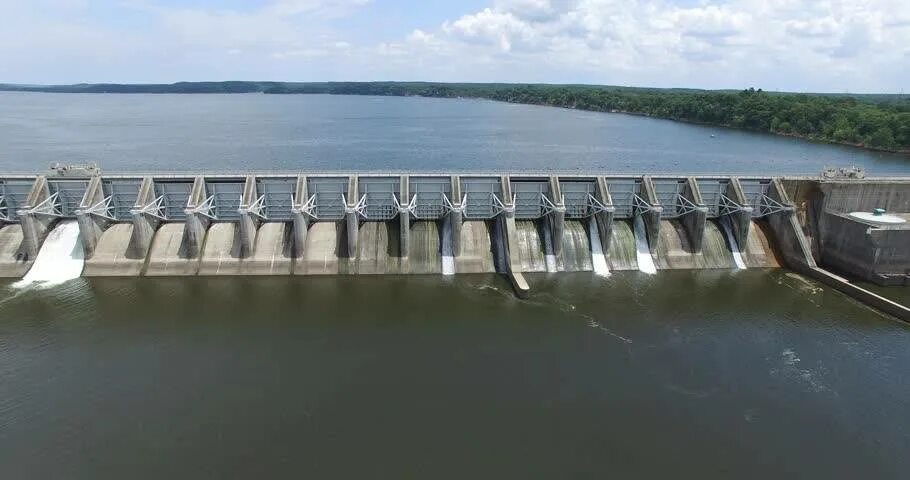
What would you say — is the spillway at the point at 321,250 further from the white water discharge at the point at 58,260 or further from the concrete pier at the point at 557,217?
the concrete pier at the point at 557,217

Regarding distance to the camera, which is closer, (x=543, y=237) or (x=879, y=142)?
(x=543, y=237)

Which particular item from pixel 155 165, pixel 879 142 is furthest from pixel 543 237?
pixel 879 142

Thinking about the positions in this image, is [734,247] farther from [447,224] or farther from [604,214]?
[447,224]

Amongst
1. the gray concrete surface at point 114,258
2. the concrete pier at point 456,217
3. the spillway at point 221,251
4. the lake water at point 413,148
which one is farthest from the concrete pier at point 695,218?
the gray concrete surface at point 114,258

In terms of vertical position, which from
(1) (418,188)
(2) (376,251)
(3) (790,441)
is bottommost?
(3) (790,441)

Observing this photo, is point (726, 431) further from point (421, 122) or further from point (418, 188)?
point (421, 122)

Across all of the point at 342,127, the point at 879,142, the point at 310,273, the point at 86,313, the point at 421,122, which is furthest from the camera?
the point at 421,122
